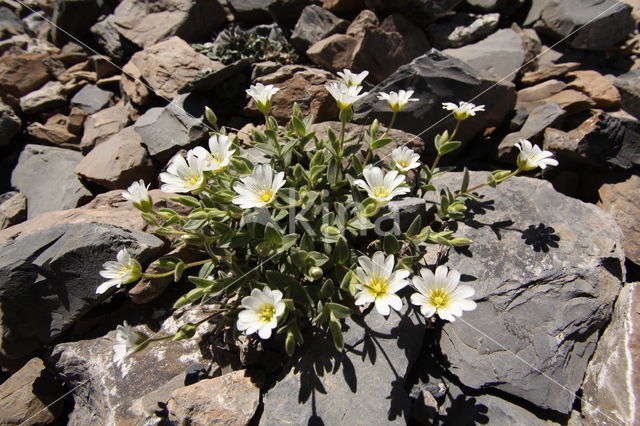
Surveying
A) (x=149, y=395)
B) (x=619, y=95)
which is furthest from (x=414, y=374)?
(x=619, y=95)

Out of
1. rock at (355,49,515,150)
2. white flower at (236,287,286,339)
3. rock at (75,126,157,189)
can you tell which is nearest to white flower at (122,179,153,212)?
white flower at (236,287,286,339)

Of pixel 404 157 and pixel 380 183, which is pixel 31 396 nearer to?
pixel 380 183

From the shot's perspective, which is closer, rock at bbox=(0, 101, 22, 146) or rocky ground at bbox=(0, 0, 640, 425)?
rocky ground at bbox=(0, 0, 640, 425)

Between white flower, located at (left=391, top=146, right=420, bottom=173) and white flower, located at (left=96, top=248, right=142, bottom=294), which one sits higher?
white flower, located at (left=391, top=146, right=420, bottom=173)

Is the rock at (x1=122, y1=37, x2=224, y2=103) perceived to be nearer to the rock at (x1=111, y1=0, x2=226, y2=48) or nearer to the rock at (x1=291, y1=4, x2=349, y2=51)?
A: the rock at (x1=111, y1=0, x2=226, y2=48)

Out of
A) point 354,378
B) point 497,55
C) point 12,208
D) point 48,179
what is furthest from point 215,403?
point 497,55

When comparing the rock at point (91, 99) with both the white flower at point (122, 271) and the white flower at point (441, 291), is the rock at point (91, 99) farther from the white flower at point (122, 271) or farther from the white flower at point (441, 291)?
the white flower at point (441, 291)

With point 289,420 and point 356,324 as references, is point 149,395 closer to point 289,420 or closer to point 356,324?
point 289,420
